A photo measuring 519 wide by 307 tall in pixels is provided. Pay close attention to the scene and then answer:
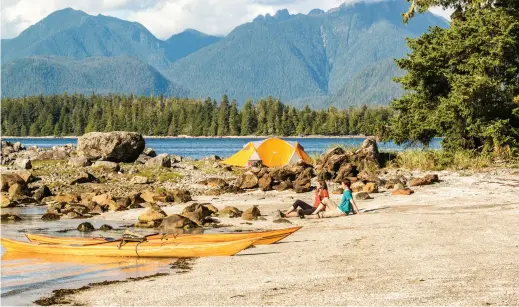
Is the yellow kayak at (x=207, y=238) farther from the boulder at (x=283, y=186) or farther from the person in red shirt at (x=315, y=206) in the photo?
the boulder at (x=283, y=186)

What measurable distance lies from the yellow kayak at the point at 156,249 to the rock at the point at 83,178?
19642mm

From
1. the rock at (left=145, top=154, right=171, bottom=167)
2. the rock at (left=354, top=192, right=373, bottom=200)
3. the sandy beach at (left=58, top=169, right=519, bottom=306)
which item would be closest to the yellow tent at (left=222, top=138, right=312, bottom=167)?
the rock at (left=145, top=154, right=171, bottom=167)

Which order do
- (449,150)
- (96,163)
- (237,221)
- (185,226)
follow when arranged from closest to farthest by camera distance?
(185,226) → (237,221) → (449,150) → (96,163)

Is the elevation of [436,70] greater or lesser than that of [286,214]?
greater

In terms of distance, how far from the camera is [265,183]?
32.6 m

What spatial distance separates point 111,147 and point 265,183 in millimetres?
17658

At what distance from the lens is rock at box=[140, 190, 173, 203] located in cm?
2973

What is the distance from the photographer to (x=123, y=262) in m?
16.3

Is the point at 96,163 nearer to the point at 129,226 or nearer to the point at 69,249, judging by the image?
the point at 129,226

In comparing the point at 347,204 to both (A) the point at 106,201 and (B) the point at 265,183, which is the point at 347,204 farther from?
(A) the point at 106,201

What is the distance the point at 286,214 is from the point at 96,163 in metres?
22.4

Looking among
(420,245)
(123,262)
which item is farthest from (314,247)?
(123,262)

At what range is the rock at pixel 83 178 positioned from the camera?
119ft

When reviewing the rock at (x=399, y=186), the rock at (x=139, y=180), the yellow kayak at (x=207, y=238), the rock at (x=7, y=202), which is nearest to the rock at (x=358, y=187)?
the rock at (x=399, y=186)
